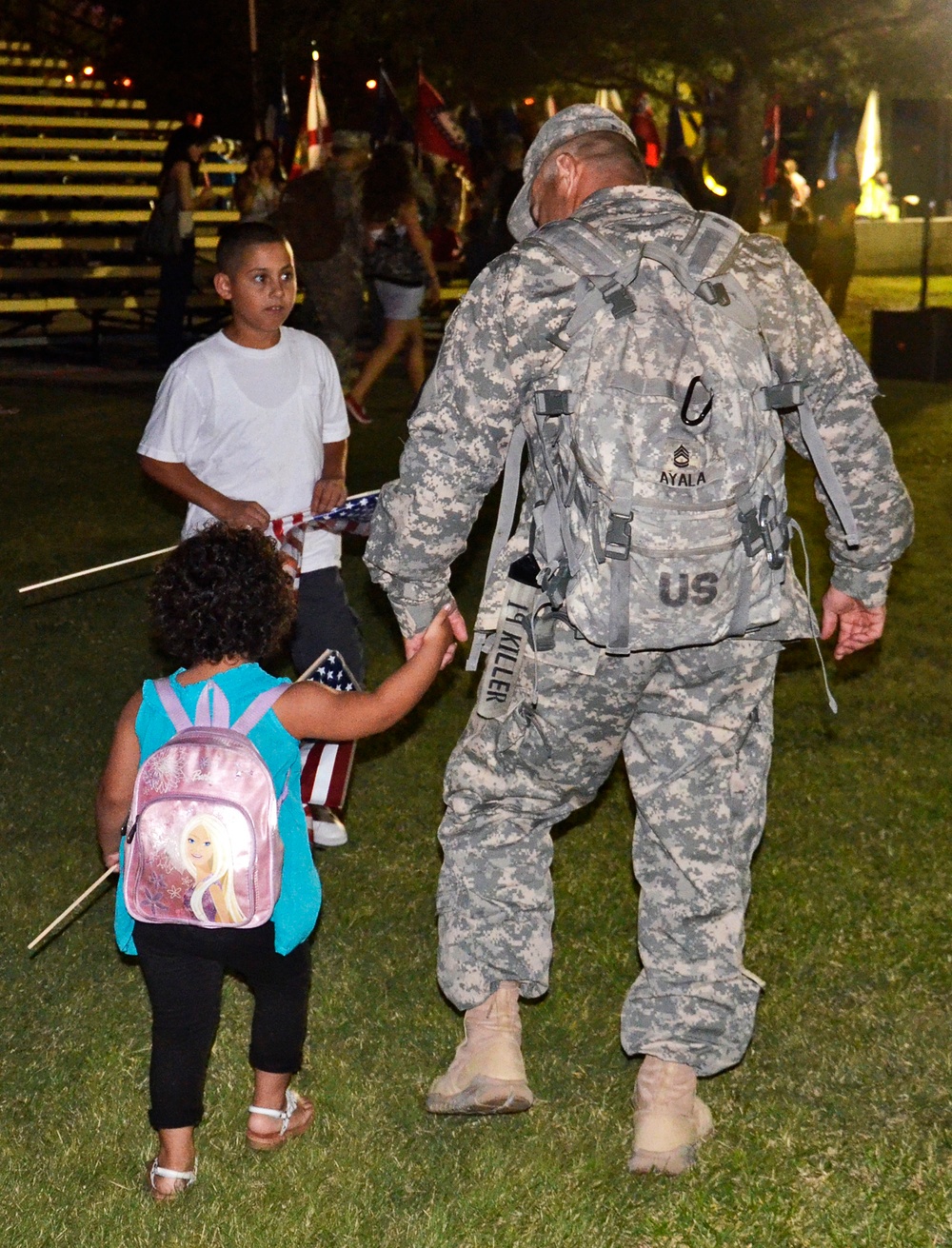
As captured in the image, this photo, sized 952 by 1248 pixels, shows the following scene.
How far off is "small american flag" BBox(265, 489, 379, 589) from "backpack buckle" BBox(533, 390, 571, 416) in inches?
75.4

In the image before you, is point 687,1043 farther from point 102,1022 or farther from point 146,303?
point 146,303

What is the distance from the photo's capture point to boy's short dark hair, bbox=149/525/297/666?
3.46 metres

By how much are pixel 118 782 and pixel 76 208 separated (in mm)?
21731

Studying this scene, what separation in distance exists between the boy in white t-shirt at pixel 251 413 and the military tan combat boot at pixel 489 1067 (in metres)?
1.77

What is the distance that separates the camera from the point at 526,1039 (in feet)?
13.9

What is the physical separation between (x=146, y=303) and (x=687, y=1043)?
1795 centimetres

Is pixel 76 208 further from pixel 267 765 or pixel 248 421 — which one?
pixel 267 765

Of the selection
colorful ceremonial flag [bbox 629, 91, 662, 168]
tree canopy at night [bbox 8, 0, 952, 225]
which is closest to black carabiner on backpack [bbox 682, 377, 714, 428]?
tree canopy at night [bbox 8, 0, 952, 225]

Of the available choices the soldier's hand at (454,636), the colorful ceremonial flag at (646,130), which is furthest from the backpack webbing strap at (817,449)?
the colorful ceremonial flag at (646,130)

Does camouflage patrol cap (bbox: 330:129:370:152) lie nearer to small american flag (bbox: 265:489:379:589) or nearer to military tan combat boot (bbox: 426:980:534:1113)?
small american flag (bbox: 265:489:379:589)

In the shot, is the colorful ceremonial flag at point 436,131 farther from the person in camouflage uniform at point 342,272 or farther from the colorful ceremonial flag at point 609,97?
the colorful ceremonial flag at point 609,97

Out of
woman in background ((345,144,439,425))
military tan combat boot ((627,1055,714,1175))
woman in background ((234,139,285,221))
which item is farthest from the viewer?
woman in background ((234,139,285,221))

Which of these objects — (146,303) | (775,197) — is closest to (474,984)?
(146,303)

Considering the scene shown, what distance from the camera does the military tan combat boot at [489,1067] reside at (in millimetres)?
3732
